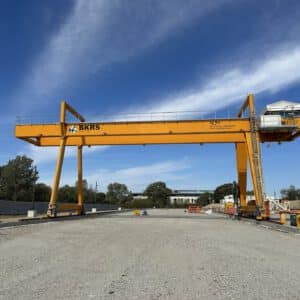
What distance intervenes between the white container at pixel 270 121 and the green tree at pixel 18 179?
57.3m

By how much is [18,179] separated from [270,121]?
205 ft

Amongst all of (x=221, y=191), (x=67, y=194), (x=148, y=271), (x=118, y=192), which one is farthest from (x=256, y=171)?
(x=221, y=191)

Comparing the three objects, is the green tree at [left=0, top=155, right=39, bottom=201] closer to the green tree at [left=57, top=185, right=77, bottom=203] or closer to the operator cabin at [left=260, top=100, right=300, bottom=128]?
the green tree at [left=57, top=185, right=77, bottom=203]

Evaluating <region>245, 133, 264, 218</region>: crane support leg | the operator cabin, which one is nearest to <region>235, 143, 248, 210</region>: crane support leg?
<region>245, 133, 264, 218</region>: crane support leg

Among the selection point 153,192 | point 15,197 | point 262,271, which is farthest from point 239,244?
point 153,192

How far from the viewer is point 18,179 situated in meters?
72.1

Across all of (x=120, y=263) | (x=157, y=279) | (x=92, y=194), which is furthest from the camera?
(x=92, y=194)

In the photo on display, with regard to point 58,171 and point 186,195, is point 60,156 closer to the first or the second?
point 58,171

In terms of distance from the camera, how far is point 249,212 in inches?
909

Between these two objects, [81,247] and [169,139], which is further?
[169,139]

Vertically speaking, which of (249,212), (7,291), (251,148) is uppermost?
(251,148)

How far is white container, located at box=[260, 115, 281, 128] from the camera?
20875mm

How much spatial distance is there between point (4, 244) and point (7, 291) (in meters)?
4.95

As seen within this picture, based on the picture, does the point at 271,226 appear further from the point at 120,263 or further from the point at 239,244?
the point at 120,263
